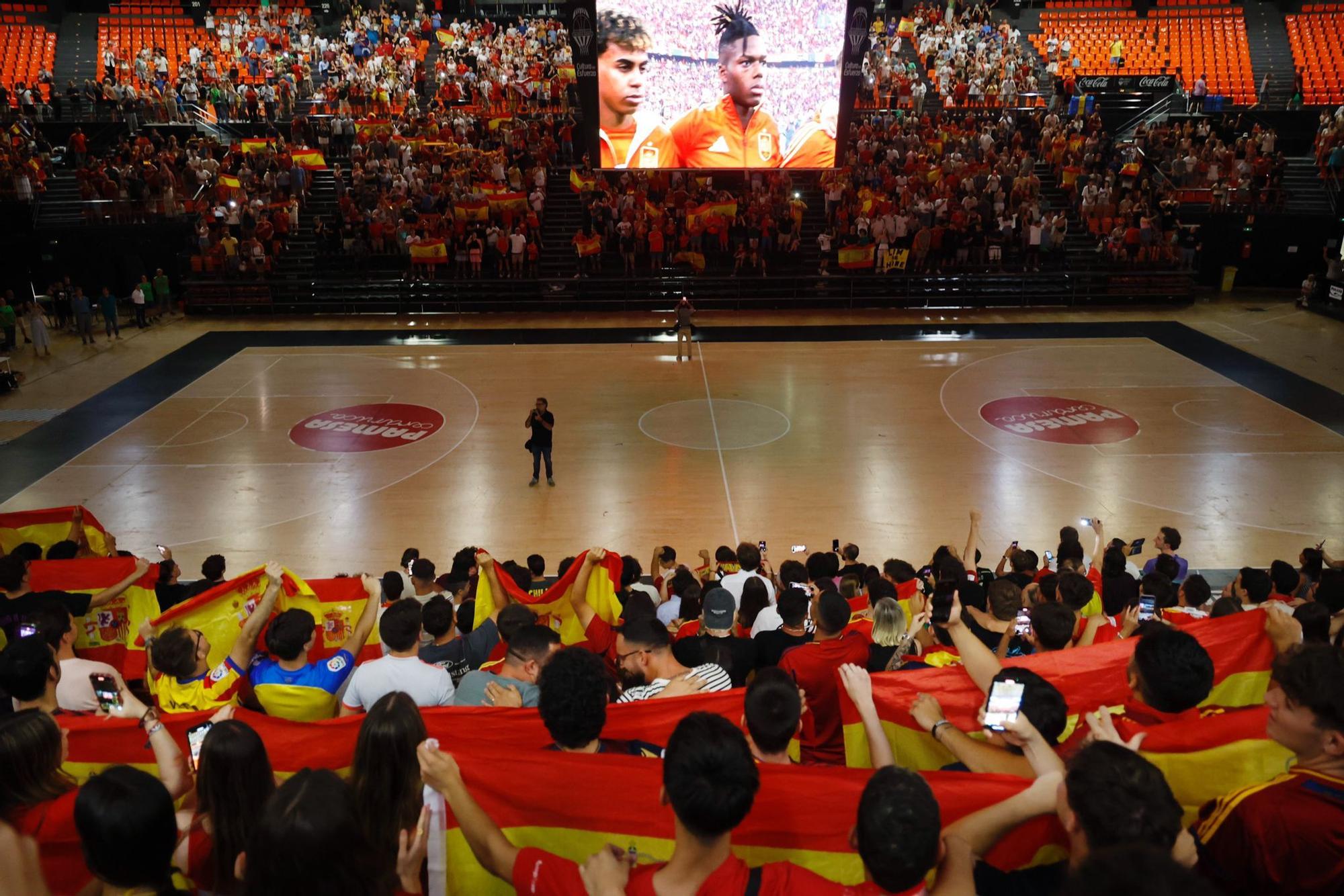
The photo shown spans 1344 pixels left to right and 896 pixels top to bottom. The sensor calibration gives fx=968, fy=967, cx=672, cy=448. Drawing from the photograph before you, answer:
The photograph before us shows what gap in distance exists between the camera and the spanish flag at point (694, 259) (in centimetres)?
2511

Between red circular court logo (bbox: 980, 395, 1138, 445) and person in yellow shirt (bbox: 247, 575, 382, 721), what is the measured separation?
41.7 feet

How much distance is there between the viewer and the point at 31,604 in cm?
643

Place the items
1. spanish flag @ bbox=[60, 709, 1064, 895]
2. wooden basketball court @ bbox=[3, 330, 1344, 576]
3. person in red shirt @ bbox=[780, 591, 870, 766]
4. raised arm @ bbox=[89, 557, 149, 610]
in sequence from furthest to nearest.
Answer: wooden basketball court @ bbox=[3, 330, 1344, 576] < raised arm @ bbox=[89, 557, 149, 610] < person in red shirt @ bbox=[780, 591, 870, 766] < spanish flag @ bbox=[60, 709, 1064, 895]

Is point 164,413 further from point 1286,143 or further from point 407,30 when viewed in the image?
point 1286,143

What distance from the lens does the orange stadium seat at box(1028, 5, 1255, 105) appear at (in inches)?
1359

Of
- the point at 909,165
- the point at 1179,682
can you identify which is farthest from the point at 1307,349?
the point at 1179,682

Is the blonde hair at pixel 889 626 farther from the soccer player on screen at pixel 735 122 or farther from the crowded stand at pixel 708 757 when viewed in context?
the soccer player on screen at pixel 735 122

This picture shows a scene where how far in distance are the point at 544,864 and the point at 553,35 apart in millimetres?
36307

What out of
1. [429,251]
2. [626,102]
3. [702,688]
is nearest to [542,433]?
[702,688]

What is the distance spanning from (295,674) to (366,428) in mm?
11668

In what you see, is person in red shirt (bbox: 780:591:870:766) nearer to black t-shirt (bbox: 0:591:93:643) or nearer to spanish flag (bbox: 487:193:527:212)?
black t-shirt (bbox: 0:591:93:643)

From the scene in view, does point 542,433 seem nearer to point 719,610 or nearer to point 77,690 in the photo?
point 719,610

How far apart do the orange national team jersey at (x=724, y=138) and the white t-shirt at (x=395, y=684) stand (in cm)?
1880

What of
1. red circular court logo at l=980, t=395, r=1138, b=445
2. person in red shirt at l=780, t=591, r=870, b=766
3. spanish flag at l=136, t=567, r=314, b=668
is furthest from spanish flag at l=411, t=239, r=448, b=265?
person in red shirt at l=780, t=591, r=870, b=766
